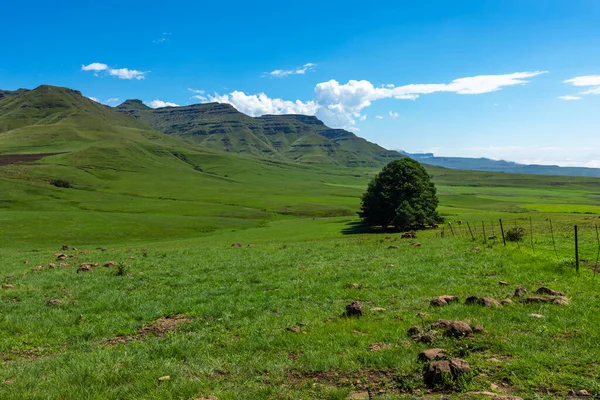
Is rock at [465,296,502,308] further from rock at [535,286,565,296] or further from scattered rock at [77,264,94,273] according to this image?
scattered rock at [77,264,94,273]

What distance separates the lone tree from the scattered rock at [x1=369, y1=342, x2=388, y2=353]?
60073 mm

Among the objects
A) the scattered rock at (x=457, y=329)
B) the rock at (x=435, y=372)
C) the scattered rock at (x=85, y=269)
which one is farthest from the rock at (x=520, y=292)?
the scattered rock at (x=85, y=269)

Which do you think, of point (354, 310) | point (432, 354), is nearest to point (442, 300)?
point (354, 310)

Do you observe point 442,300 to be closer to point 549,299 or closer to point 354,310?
point 354,310

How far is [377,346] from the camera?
422 inches

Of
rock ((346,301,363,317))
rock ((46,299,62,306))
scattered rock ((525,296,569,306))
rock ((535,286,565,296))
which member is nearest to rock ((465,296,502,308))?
scattered rock ((525,296,569,306))

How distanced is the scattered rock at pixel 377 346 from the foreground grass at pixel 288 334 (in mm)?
174

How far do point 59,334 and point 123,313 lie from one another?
2541mm

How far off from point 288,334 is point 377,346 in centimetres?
314

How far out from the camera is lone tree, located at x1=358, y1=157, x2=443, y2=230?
70125 millimetres

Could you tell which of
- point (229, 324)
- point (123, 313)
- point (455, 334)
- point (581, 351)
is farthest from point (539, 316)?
point (123, 313)

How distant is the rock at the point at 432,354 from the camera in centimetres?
932

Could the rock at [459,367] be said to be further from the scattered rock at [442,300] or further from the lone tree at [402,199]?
the lone tree at [402,199]

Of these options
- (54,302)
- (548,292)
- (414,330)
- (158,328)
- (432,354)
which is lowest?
(54,302)
